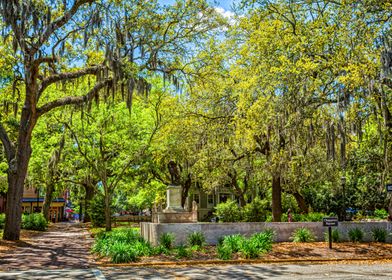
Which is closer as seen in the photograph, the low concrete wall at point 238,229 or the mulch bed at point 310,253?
the mulch bed at point 310,253

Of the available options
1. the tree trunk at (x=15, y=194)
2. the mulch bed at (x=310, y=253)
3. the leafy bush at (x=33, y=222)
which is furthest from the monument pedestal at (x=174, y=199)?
the leafy bush at (x=33, y=222)

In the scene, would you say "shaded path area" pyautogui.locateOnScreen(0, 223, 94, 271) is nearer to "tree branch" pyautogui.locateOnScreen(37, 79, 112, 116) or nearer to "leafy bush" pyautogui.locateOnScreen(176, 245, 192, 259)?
"leafy bush" pyautogui.locateOnScreen(176, 245, 192, 259)

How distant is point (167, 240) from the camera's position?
1666 cm

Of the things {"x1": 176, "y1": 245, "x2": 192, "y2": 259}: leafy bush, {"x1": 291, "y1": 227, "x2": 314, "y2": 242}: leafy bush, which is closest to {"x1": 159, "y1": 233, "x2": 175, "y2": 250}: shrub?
{"x1": 176, "y1": 245, "x2": 192, "y2": 259}: leafy bush

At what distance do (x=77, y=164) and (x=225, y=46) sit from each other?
17.0 meters

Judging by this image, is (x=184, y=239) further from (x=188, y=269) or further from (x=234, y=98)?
(x=234, y=98)

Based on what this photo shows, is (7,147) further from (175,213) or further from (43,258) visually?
(175,213)

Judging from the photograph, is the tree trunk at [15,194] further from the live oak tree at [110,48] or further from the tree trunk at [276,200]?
the tree trunk at [276,200]

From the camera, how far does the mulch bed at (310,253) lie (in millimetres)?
15195

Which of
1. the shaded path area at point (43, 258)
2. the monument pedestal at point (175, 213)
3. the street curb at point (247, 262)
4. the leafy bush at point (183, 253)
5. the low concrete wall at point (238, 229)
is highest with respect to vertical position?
the monument pedestal at point (175, 213)

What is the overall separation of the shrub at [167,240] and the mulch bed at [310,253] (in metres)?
1.00

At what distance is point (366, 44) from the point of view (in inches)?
610

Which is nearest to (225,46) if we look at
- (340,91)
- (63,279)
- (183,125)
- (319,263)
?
(183,125)

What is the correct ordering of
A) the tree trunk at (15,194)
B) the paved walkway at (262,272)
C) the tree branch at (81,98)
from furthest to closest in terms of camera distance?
the tree trunk at (15,194), the tree branch at (81,98), the paved walkway at (262,272)
